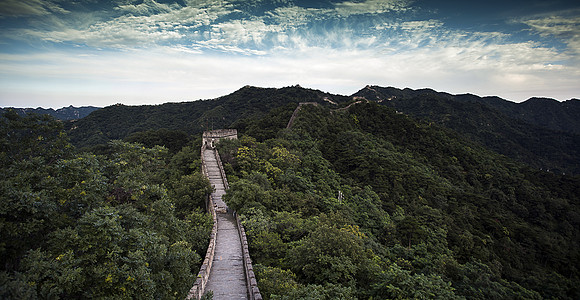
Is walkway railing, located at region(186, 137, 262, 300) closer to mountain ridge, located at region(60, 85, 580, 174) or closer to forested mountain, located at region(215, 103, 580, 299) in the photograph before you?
forested mountain, located at region(215, 103, 580, 299)

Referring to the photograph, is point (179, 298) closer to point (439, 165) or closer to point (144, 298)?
point (144, 298)

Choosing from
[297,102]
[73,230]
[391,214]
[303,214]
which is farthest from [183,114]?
[73,230]

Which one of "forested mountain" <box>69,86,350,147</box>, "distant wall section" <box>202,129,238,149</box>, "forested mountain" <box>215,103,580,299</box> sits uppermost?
"forested mountain" <box>69,86,350,147</box>

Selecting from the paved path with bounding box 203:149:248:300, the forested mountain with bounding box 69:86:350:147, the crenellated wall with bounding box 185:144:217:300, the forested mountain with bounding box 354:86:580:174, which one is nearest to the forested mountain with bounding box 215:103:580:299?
the paved path with bounding box 203:149:248:300

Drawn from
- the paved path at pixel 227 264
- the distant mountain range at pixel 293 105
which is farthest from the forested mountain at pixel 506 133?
the paved path at pixel 227 264

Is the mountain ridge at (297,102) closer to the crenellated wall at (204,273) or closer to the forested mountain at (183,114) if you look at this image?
the forested mountain at (183,114)

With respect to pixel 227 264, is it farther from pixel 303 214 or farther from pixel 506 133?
pixel 506 133
